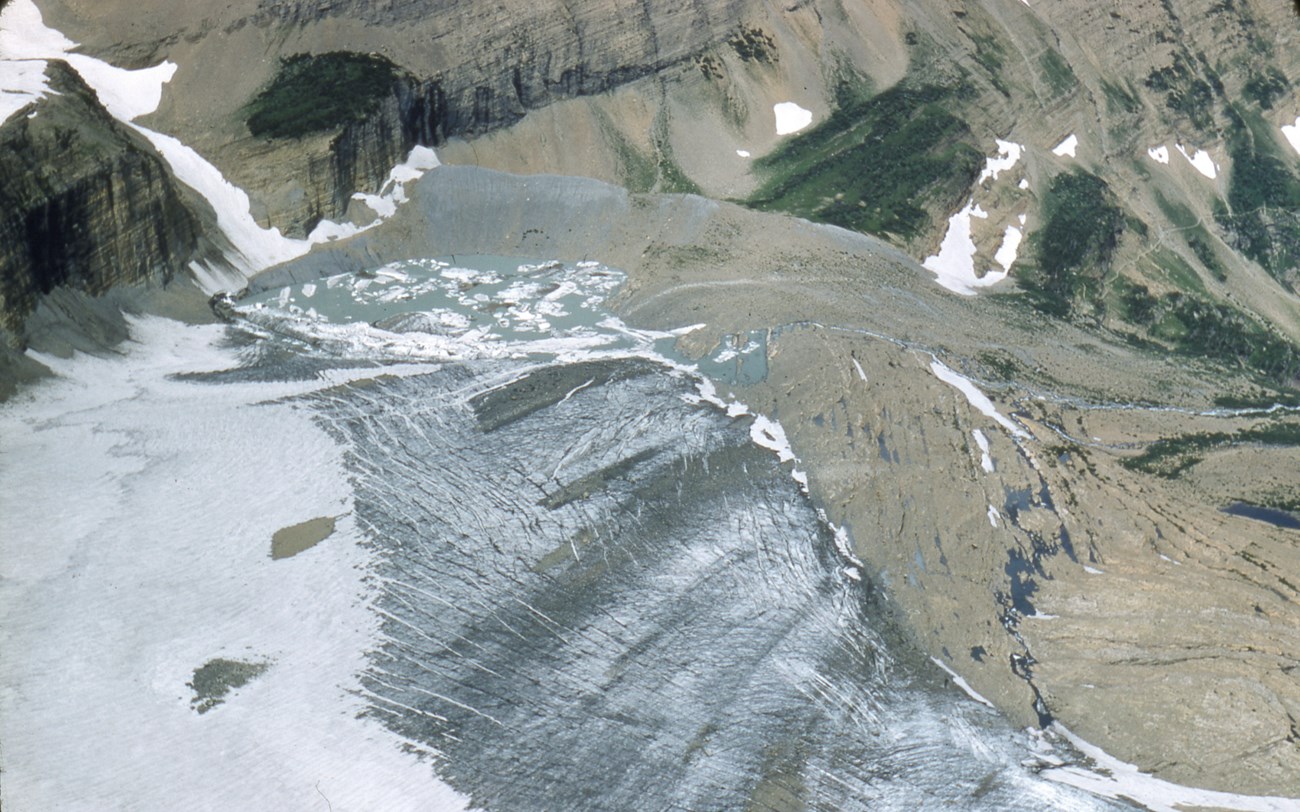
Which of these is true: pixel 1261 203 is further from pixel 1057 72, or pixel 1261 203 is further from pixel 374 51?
pixel 374 51

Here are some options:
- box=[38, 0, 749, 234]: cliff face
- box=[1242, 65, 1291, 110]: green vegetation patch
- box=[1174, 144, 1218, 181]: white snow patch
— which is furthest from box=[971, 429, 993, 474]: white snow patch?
box=[1242, 65, 1291, 110]: green vegetation patch

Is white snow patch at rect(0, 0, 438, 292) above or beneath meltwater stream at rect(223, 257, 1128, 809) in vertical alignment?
above

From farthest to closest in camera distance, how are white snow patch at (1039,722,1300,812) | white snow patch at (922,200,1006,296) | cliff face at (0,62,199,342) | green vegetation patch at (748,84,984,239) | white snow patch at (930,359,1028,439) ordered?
green vegetation patch at (748,84,984,239) < white snow patch at (922,200,1006,296) < white snow patch at (930,359,1028,439) < cliff face at (0,62,199,342) < white snow patch at (1039,722,1300,812)

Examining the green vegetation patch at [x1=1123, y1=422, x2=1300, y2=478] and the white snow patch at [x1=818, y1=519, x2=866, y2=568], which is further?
the green vegetation patch at [x1=1123, y1=422, x2=1300, y2=478]

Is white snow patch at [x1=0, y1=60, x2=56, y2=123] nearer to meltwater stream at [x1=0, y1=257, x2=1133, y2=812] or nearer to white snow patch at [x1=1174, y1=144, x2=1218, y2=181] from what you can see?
meltwater stream at [x1=0, y1=257, x2=1133, y2=812]

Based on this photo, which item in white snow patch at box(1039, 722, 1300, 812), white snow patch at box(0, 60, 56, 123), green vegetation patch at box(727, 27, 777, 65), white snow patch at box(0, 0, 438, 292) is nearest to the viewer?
white snow patch at box(1039, 722, 1300, 812)

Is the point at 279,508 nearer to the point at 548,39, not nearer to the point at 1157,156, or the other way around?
the point at 548,39

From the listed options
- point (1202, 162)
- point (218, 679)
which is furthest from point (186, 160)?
point (1202, 162)
